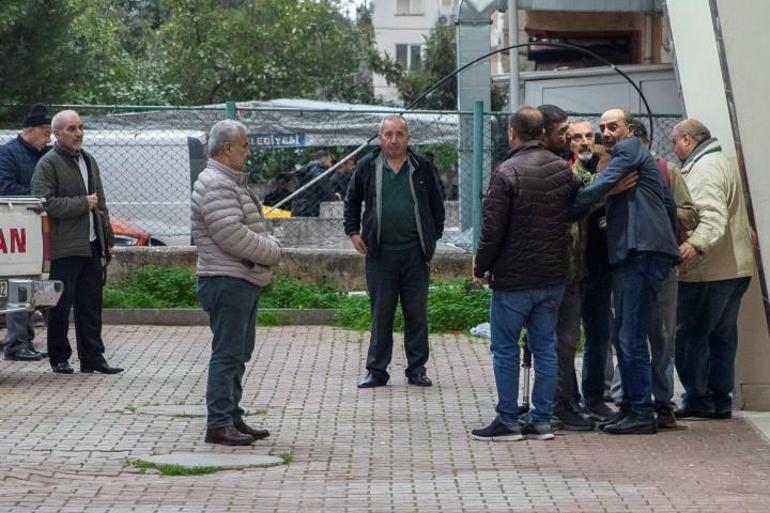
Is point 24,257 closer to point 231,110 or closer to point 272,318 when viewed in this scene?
point 272,318

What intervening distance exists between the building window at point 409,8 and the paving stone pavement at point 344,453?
5745cm

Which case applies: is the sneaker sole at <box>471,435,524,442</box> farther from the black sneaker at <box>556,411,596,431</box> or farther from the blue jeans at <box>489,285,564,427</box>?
the black sneaker at <box>556,411,596,431</box>

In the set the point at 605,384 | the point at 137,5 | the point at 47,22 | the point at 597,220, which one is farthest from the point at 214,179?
the point at 137,5

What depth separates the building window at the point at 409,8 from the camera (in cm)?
6850

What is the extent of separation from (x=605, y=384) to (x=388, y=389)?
1.67 meters

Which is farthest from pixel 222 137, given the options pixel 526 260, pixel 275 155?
pixel 275 155

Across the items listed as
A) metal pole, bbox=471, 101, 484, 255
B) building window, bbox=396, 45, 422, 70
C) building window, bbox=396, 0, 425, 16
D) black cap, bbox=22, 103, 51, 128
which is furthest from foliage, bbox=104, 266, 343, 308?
building window, bbox=396, 0, 425, 16

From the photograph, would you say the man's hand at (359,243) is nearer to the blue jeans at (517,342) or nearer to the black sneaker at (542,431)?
the blue jeans at (517,342)

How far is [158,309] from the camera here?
1484 centimetres

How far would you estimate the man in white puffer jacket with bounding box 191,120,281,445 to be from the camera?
859 cm

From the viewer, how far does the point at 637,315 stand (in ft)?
30.2

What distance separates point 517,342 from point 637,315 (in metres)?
0.77

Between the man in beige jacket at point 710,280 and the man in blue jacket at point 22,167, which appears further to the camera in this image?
the man in blue jacket at point 22,167

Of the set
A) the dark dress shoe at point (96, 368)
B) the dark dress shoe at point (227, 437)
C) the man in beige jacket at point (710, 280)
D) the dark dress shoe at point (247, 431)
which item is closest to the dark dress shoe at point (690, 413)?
the man in beige jacket at point (710, 280)
